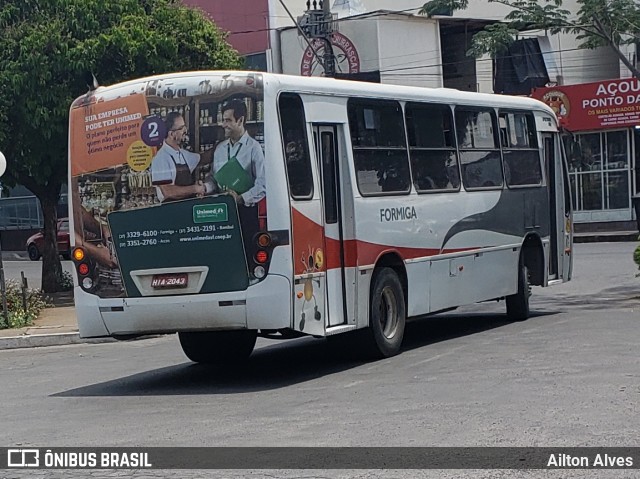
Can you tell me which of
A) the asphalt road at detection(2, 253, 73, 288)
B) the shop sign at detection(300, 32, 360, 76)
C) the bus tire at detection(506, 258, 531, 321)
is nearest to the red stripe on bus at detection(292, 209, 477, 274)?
the bus tire at detection(506, 258, 531, 321)

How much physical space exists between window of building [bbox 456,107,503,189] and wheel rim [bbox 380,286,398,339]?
2401mm

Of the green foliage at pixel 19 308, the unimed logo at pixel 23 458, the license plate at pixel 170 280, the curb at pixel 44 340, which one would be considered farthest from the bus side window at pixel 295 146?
the green foliage at pixel 19 308

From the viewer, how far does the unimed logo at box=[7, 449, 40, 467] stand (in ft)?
27.0

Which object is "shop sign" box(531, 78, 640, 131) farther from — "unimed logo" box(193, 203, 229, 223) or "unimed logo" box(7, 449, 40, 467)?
"unimed logo" box(7, 449, 40, 467)

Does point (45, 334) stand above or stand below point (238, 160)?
below

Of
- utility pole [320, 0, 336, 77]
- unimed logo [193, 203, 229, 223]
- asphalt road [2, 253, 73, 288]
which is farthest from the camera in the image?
utility pole [320, 0, 336, 77]

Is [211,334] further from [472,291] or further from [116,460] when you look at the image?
[116,460]

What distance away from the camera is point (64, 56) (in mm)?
21953

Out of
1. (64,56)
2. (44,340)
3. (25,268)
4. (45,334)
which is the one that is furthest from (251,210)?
(25,268)

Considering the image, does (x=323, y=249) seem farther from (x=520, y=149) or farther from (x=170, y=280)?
(x=520, y=149)

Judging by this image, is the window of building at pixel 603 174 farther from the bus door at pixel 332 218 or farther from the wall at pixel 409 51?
the bus door at pixel 332 218

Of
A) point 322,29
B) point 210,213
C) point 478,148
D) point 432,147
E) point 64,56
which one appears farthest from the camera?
point 322,29

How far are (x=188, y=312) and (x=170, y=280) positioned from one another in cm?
40

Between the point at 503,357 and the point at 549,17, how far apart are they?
855 cm
